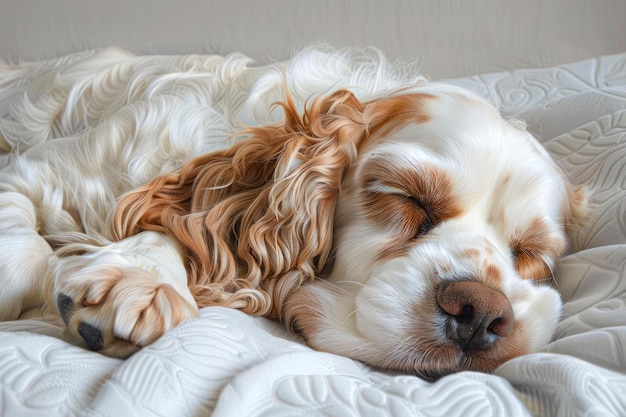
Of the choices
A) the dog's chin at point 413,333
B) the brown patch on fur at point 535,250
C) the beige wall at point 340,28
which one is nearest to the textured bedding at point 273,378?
the dog's chin at point 413,333

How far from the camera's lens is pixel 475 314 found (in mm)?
1035

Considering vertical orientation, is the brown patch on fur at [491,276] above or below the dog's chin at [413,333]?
above

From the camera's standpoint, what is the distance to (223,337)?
93 cm

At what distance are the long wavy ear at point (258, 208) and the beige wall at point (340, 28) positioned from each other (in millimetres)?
1231

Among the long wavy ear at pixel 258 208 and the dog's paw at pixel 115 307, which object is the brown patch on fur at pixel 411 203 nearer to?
the long wavy ear at pixel 258 208

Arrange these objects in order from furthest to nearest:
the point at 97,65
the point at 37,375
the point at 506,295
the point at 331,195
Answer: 1. the point at 97,65
2. the point at 331,195
3. the point at 506,295
4. the point at 37,375

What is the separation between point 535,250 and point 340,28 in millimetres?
1455

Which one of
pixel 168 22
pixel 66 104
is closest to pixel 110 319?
pixel 66 104

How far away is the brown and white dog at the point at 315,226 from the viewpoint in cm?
106

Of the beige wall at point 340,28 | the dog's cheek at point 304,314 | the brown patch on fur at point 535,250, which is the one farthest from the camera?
the beige wall at point 340,28

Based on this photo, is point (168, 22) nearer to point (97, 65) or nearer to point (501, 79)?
point (97, 65)

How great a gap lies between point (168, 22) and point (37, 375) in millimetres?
1910

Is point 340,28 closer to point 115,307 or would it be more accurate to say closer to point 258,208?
point 258,208

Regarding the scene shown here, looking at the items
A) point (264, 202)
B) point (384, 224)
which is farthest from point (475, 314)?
point (264, 202)
